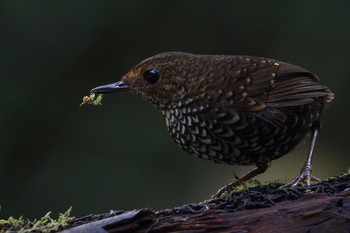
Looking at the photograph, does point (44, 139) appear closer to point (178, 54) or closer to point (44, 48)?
point (44, 48)

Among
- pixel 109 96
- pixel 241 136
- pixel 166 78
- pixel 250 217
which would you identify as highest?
pixel 109 96

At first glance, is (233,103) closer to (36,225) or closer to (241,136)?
(241,136)

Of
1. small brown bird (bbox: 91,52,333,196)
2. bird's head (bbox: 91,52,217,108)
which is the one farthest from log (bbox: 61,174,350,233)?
bird's head (bbox: 91,52,217,108)

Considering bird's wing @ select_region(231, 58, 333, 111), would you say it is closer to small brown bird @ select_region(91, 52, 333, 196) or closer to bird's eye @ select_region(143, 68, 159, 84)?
small brown bird @ select_region(91, 52, 333, 196)

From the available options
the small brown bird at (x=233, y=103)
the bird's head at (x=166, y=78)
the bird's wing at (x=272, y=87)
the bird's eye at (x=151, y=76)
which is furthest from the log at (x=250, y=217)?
the bird's eye at (x=151, y=76)

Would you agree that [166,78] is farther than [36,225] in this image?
Yes

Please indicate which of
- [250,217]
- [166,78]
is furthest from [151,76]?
[250,217]
